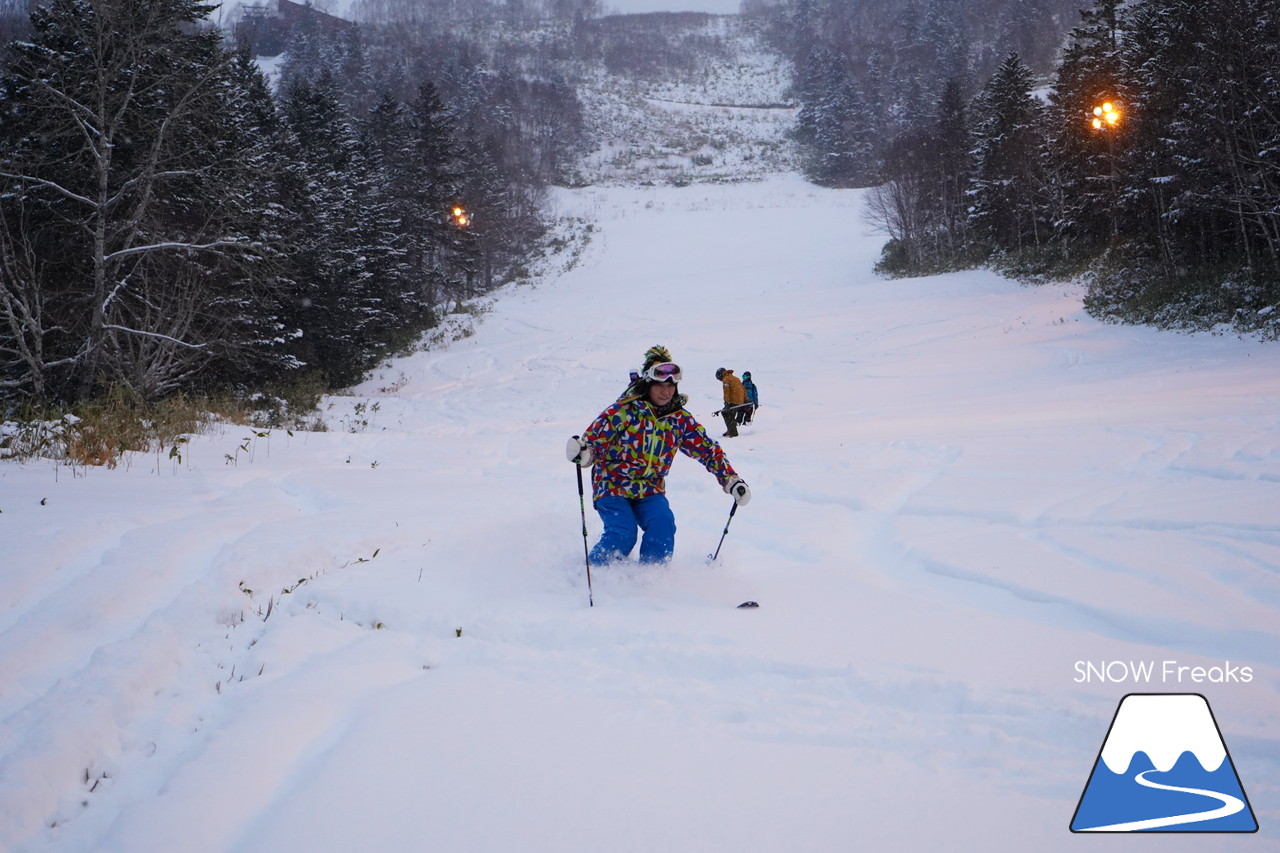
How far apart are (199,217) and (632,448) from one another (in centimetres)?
1462

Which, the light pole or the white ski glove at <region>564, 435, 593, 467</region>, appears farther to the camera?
the light pole

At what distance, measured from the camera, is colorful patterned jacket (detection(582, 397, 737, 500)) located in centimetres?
479

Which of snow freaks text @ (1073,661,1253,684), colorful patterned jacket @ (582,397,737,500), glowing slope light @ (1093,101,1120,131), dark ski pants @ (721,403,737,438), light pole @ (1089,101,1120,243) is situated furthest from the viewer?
light pole @ (1089,101,1120,243)

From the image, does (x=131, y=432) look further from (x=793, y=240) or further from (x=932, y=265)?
(x=793, y=240)

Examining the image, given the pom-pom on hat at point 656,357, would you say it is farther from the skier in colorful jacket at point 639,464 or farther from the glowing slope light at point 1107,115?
the glowing slope light at point 1107,115

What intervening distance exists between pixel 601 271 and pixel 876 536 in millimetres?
37656

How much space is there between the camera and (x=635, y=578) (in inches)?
176

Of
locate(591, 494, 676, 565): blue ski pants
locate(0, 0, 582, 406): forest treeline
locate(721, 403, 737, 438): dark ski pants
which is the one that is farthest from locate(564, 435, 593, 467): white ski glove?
locate(721, 403, 737, 438): dark ski pants

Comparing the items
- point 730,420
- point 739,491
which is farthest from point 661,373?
point 730,420

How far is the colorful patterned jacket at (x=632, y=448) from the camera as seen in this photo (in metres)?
4.79

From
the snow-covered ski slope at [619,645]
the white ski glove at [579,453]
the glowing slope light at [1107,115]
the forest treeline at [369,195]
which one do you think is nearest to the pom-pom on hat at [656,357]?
the white ski glove at [579,453]

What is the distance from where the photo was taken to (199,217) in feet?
48.5

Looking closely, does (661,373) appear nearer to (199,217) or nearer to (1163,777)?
(1163,777)

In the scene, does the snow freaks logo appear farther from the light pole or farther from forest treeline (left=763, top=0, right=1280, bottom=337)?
the light pole
